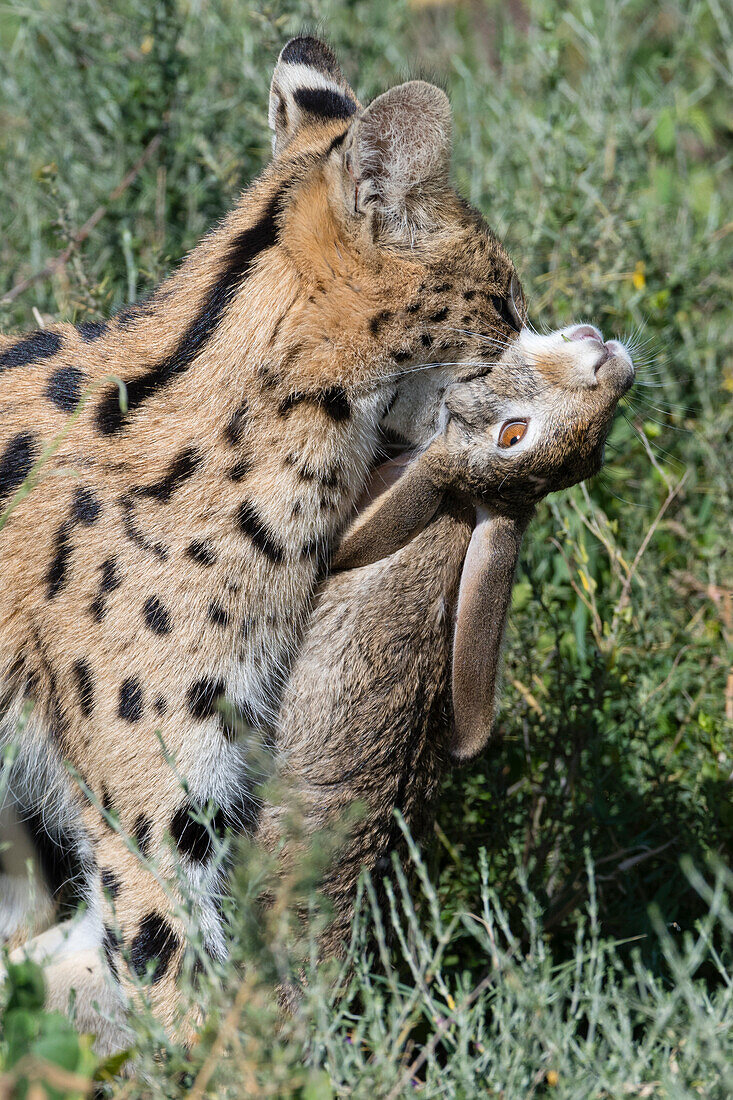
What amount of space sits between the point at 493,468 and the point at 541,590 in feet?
3.72

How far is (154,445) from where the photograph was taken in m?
2.99

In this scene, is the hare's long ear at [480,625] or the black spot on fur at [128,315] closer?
the hare's long ear at [480,625]

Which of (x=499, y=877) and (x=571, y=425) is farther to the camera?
(x=499, y=877)

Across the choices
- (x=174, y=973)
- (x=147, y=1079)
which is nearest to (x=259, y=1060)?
(x=147, y=1079)

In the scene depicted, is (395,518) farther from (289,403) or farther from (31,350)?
(31,350)

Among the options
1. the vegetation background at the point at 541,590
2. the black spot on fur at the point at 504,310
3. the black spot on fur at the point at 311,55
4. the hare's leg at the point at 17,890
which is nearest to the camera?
the vegetation background at the point at 541,590

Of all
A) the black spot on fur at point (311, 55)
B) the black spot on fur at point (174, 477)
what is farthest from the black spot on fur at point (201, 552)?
the black spot on fur at point (311, 55)

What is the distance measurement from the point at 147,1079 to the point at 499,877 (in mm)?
1646

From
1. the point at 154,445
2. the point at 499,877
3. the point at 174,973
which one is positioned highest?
the point at 154,445

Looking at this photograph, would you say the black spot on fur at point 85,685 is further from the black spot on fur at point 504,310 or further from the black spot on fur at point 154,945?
the black spot on fur at point 504,310

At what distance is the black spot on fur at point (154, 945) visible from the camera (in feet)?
9.12

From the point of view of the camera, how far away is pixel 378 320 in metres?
2.93

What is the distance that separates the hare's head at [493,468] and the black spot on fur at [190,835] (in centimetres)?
66

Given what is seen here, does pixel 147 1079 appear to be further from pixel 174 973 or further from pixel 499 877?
pixel 499 877
